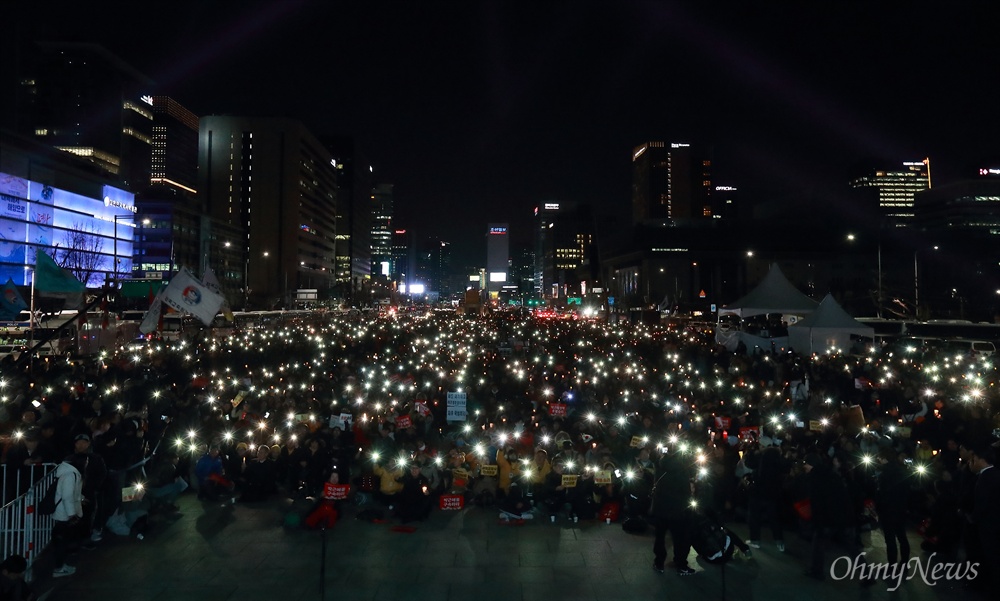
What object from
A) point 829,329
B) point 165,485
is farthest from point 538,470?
point 829,329

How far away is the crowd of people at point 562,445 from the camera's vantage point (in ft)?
28.0

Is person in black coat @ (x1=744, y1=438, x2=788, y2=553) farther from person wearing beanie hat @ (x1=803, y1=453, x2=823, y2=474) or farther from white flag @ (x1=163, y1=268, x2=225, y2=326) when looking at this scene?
white flag @ (x1=163, y1=268, x2=225, y2=326)

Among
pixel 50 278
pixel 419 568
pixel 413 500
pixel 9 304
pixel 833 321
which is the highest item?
pixel 50 278

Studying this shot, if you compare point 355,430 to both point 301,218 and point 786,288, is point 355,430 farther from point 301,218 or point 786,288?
point 301,218

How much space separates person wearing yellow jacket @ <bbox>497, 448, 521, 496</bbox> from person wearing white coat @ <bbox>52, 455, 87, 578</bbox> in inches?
238

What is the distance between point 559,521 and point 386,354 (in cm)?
1770

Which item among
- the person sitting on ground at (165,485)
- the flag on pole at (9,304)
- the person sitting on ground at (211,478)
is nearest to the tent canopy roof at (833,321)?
the person sitting on ground at (211,478)

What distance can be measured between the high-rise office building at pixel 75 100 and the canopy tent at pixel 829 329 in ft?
402

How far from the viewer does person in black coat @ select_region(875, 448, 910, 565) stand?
314 inches

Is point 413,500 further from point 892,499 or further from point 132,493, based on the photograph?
point 892,499

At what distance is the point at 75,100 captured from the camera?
120m

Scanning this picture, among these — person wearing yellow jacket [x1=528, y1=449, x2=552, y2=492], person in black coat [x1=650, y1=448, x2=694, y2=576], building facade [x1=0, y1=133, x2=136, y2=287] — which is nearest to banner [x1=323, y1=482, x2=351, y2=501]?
person wearing yellow jacket [x1=528, y1=449, x2=552, y2=492]

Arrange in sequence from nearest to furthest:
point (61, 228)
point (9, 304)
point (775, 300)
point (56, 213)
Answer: point (9, 304)
point (775, 300)
point (56, 213)
point (61, 228)

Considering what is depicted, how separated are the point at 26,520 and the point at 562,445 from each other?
25.9ft
